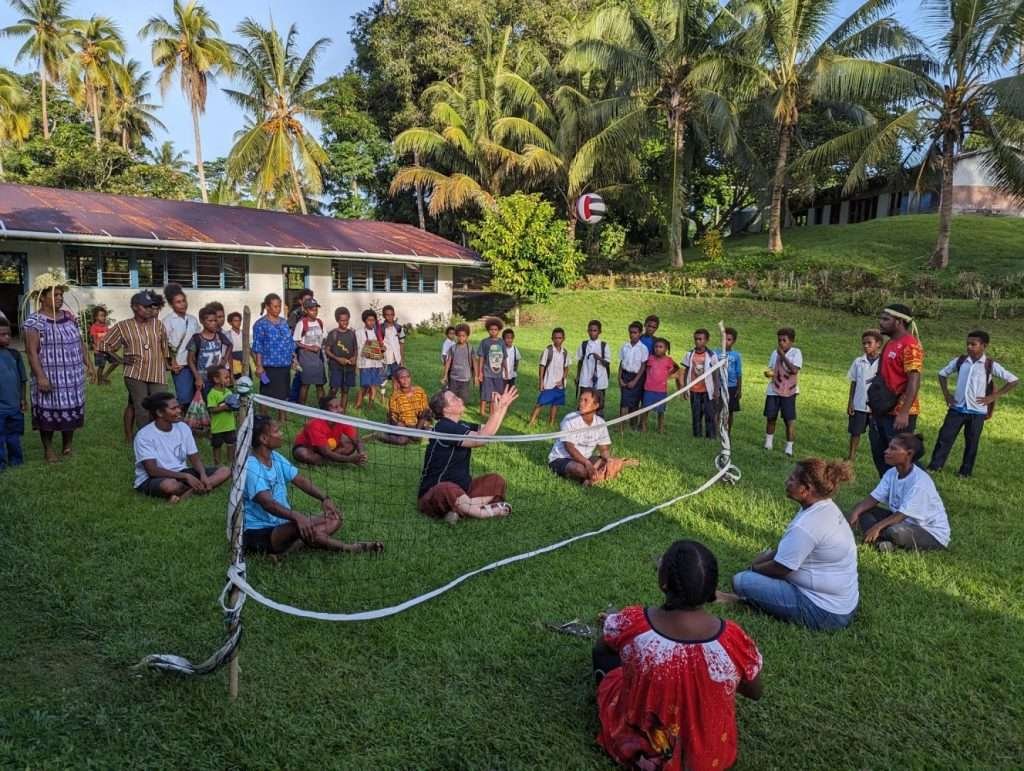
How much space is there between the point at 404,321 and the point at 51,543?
18442 mm

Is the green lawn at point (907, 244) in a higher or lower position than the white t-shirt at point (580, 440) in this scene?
higher

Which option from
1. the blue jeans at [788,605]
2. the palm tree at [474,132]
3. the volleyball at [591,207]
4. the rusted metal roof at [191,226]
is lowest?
the blue jeans at [788,605]

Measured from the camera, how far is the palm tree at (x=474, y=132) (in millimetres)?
26938

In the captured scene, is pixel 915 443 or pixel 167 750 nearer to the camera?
pixel 167 750

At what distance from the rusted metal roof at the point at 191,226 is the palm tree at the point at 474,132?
9.11 ft

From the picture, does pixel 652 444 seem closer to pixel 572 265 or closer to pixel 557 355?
pixel 557 355

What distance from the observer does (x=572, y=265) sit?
24406 mm

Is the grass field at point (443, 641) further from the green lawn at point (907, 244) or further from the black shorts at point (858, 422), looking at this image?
the green lawn at point (907, 244)

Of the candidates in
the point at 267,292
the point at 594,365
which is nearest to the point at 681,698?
the point at 594,365

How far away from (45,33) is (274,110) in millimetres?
16019

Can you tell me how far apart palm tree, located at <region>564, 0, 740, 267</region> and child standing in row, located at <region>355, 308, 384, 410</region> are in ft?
58.0

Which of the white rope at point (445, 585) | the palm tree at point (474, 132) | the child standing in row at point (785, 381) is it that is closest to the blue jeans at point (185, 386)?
the white rope at point (445, 585)

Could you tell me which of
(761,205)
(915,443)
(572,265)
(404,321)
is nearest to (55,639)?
(915,443)

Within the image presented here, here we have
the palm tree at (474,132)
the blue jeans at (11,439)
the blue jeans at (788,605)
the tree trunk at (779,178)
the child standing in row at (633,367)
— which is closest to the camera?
the blue jeans at (788,605)
